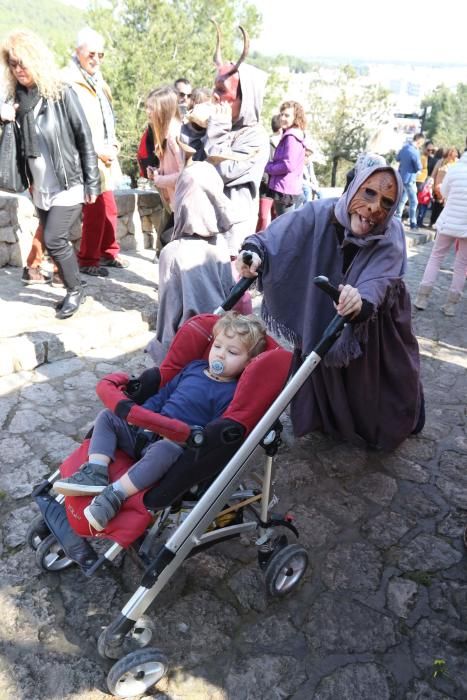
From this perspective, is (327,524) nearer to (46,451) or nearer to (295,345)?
(295,345)

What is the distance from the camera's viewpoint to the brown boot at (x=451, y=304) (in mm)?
5602

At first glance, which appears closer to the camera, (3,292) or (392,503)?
(392,503)

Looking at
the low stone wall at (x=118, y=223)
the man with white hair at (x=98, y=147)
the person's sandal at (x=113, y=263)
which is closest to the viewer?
the man with white hair at (x=98, y=147)

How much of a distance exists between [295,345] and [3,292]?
2.99 meters

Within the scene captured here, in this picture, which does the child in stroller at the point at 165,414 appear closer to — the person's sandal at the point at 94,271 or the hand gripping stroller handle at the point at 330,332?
the hand gripping stroller handle at the point at 330,332

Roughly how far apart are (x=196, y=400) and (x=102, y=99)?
3769mm

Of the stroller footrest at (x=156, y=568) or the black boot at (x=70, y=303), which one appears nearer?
the stroller footrest at (x=156, y=568)

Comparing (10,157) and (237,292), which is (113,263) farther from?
(237,292)

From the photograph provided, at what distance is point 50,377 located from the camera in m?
3.80

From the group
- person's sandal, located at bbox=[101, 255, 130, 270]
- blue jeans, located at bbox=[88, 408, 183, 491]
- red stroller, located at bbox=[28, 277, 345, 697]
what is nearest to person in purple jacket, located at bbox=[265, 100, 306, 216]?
person's sandal, located at bbox=[101, 255, 130, 270]

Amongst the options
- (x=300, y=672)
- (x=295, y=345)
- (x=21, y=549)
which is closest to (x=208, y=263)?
(x=295, y=345)

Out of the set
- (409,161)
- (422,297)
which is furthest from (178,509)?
(409,161)

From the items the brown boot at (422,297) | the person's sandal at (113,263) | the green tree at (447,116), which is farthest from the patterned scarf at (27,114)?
the green tree at (447,116)

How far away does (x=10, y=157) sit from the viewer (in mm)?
3910
